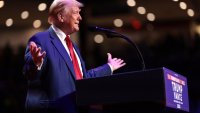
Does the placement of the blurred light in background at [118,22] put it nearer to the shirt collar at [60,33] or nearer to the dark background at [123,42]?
the dark background at [123,42]

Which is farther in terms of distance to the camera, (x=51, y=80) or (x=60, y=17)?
(x=60, y=17)

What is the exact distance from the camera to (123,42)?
246 inches

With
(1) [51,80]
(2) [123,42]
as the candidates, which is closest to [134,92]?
(1) [51,80]

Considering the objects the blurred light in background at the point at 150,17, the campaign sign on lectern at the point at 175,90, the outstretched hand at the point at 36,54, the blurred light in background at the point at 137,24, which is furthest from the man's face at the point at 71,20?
the blurred light in background at the point at 137,24

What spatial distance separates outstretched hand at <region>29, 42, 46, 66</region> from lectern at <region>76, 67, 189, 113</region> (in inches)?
8.7

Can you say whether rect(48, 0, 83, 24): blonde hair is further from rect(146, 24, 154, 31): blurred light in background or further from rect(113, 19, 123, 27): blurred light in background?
rect(146, 24, 154, 31): blurred light in background

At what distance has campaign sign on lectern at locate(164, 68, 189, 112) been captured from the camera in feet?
8.02

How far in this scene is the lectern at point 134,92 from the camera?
7.96 feet

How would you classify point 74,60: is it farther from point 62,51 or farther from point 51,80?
point 51,80

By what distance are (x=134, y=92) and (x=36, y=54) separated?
1.73 ft

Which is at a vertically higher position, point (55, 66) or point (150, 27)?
point (150, 27)

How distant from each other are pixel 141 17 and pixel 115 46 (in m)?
0.54

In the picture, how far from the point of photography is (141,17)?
6.36 m

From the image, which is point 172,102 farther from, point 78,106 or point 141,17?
point 141,17
